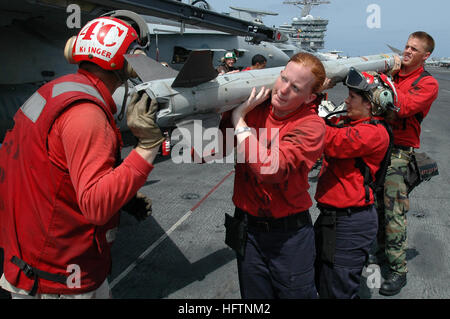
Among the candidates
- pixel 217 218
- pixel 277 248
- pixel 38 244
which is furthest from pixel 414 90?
pixel 38 244

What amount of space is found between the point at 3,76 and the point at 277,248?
6.89m

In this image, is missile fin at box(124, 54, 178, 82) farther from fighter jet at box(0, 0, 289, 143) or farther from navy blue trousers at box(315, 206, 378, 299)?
fighter jet at box(0, 0, 289, 143)

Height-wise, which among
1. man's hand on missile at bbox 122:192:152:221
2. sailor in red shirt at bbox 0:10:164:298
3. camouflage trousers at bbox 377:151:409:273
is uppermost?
sailor in red shirt at bbox 0:10:164:298

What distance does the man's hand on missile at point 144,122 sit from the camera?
155cm

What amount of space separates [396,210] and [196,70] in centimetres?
242

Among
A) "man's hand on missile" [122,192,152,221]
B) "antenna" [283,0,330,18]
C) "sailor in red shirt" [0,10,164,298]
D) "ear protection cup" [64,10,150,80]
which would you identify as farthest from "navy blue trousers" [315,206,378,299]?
"antenna" [283,0,330,18]

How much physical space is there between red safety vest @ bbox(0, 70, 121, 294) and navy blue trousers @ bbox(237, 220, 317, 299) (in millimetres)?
923

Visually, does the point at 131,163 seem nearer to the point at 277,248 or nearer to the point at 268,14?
the point at 277,248

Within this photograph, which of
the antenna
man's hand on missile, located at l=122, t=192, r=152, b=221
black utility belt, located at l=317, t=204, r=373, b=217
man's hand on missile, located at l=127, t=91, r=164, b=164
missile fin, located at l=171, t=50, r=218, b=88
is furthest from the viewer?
the antenna

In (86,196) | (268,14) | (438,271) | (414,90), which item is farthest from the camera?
(268,14)

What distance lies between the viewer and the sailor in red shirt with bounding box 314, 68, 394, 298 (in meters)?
2.39

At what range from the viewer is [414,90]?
325cm

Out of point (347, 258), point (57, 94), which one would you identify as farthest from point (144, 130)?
point (347, 258)

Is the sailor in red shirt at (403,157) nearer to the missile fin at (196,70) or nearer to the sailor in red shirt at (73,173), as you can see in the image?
the missile fin at (196,70)
